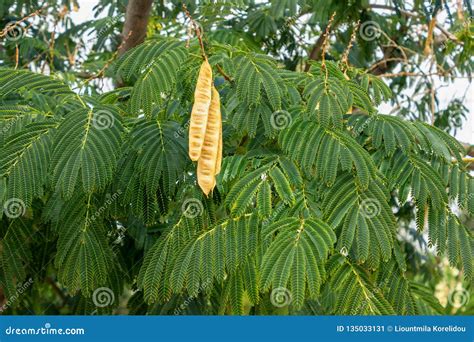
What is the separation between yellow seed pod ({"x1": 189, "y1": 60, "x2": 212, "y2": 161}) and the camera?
288 cm

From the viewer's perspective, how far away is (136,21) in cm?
488

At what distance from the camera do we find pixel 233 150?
3.36 metres

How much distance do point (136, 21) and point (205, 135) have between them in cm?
218

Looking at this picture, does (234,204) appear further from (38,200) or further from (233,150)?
(38,200)

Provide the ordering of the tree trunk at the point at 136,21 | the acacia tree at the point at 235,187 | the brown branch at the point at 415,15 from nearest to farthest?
the acacia tree at the point at 235,187, the tree trunk at the point at 136,21, the brown branch at the point at 415,15

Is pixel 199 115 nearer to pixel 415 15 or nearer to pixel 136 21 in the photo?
pixel 136 21

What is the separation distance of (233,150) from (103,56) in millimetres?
2696

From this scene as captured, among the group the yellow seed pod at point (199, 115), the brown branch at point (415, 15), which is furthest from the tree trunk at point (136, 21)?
the yellow seed pod at point (199, 115)

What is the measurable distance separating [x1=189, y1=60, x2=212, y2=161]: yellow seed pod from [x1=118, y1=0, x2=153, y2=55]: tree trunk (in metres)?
2.03

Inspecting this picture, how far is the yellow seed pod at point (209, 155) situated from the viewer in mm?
2902

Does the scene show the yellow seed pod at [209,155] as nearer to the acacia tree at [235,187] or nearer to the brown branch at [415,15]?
the acacia tree at [235,187]

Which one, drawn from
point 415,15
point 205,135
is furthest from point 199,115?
point 415,15

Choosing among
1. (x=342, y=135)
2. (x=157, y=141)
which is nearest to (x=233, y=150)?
(x=157, y=141)

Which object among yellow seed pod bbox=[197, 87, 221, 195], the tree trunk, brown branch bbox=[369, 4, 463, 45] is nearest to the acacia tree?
yellow seed pod bbox=[197, 87, 221, 195]
